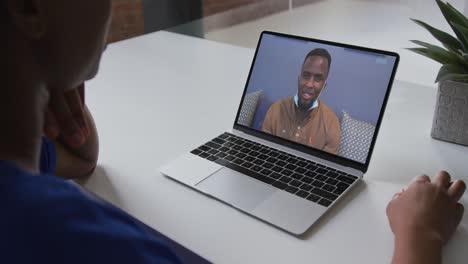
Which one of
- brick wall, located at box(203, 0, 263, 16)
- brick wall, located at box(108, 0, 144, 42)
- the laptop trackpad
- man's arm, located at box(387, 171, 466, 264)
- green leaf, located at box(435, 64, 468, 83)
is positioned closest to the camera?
man's arm, located at box(387, 171, 466, 264)

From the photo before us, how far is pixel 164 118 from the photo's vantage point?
1.08m

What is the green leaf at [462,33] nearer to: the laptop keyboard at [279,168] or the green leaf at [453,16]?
the green leaf at [453,16]

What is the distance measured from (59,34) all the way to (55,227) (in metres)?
0.18

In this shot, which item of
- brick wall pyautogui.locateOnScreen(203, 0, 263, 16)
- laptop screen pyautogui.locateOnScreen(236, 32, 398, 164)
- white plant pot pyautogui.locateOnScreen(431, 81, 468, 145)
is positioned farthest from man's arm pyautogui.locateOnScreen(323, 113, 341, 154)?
brick wall pyautogui.locateOnScreen(203, 0, 263, 16)

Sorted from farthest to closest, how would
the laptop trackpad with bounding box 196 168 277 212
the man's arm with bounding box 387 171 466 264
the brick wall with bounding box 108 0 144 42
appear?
1. the brick wall with bounding box 108 0 144 42
2. the laptop trackpad with bounding box 196 168 277 212
3. the man's arm with bounding box 387 171 466 264

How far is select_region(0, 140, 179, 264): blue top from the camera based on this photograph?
0.40 metres

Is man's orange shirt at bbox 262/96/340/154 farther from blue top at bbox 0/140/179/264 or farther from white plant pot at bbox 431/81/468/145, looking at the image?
blue top at bbox 0/140/179/264

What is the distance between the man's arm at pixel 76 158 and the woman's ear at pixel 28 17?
464 mm

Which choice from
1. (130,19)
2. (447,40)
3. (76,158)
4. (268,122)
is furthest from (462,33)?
(130,19)

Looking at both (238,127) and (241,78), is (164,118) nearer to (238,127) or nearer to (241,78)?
(238,127)

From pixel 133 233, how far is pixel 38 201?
3.8 inches

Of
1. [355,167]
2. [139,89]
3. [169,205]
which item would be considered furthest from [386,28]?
[169,205]

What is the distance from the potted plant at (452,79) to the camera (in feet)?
2.91

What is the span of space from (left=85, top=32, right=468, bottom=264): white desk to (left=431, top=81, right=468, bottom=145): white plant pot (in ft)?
0.07
